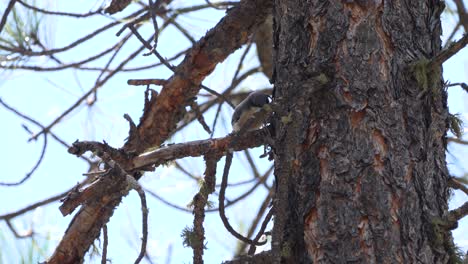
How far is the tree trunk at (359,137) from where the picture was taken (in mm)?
1583

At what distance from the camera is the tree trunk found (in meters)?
1.58

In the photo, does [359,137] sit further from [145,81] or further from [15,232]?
[15,232]

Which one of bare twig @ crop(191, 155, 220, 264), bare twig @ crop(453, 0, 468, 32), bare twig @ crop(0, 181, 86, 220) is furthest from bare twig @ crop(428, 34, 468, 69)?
bare twig @ crop(0, 181, 86, 220)

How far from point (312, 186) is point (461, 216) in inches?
12.4

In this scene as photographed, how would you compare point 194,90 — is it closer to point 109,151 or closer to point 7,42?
point 109,151

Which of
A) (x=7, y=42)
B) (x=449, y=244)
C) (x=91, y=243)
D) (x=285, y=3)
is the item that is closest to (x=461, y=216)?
(x=449, y=244)

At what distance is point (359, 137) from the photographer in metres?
1.66

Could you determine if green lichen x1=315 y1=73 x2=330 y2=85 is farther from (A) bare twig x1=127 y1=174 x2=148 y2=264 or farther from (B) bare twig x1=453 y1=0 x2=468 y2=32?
(B) bare twig x1=453 y1=0 x2=468 y2=32

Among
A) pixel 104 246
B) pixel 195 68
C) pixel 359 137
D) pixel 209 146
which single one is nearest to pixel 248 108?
pixel 195 68

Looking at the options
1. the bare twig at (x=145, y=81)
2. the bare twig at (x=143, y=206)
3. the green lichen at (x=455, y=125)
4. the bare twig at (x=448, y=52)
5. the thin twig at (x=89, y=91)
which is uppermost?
the thin twig at (x=89, y=91)

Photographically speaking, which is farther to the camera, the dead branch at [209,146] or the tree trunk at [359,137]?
the dead branch at [209,146]

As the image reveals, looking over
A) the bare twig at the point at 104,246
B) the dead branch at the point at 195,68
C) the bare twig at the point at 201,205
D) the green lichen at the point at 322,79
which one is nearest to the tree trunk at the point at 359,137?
the green lichen at the point at 322,79

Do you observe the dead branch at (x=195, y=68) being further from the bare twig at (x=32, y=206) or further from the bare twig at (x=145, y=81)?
the bare twig at (x=32, y=206)

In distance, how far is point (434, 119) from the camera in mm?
1731
